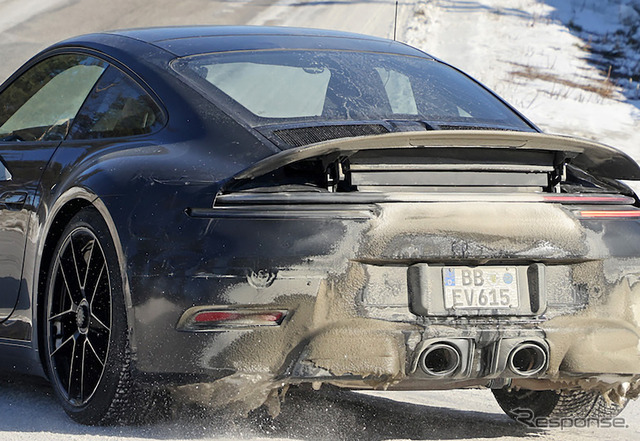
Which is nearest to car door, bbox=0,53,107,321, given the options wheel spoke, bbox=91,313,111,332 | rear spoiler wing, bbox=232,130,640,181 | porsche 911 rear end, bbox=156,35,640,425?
wheel spoke, bbox=91,313,111,332

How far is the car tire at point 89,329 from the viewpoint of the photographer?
3.57 metres

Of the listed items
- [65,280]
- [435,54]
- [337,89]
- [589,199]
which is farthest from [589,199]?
[435,54]

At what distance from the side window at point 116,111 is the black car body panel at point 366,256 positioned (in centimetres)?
26

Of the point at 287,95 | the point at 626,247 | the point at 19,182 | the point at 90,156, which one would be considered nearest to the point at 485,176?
the point at 626,247

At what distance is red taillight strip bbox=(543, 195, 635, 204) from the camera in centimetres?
358

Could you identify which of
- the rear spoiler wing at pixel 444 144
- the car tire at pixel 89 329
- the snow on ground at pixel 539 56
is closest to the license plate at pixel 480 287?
the rear spoiler wing at pixel 444 144

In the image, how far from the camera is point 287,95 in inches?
160

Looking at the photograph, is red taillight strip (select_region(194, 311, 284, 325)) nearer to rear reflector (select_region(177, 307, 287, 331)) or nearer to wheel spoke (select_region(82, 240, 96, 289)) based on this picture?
rear reflector (select_region(177, 307, 287, 331))

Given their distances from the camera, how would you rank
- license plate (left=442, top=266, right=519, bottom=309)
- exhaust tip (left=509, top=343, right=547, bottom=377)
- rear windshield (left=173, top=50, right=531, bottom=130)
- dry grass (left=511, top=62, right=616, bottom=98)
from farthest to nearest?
dry grass (left=511, top=62, right=616, bottom=98) → rear windshield (left=173, top=50, right=531, bottom=130) → exhaust tip (left=509, top=343, right=547, bottom=377) → license plate (left=442, top=266, right=519, bottom=309)

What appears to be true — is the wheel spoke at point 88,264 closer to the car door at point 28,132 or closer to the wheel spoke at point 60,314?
the wheel spoke at point 60,314

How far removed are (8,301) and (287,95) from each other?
4.73 feet

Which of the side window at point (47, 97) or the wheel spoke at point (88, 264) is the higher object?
the side window at point (47, 97)

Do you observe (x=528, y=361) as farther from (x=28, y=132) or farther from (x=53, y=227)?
(x=28, y=132)

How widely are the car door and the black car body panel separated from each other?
67cm
